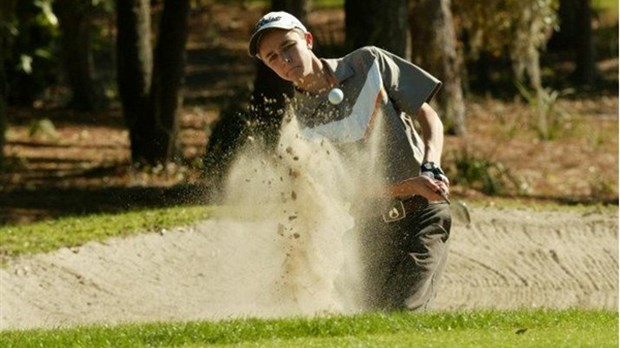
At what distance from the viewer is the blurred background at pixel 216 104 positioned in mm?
16172

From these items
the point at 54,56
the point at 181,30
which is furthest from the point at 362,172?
the point at 54,56

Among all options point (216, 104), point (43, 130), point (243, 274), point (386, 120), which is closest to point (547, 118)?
point (216, 104)

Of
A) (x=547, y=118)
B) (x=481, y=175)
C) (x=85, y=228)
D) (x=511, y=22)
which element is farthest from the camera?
(x=547, y=118)

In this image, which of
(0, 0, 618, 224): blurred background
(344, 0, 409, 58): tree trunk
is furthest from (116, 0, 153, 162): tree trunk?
(344, 0, 409, 58): tree trunk

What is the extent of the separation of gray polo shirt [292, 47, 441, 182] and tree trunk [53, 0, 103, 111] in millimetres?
14330

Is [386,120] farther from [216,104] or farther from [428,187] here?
[216,104]

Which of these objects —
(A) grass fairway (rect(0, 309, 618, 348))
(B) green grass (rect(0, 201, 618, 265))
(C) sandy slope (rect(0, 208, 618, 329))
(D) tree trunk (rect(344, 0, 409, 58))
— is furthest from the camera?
(D) tree trunk (rect(344, 0, 409, 58))

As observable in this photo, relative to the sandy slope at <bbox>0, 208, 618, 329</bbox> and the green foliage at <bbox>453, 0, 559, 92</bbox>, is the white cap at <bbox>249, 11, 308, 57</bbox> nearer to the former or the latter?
the sandy slope at <bbox>0, 208, 618, 329</bbox>

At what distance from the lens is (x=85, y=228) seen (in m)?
13.0

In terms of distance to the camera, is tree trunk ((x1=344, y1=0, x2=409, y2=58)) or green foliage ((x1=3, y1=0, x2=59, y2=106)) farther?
green foliage ((x1=3, y1=0, x2=59, y2=106))

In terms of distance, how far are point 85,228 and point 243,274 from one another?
6.26 feet

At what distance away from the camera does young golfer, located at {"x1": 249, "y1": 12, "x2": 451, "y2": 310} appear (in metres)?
8.02

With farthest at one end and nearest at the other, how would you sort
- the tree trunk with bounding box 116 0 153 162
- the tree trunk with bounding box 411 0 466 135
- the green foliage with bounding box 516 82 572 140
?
the green foliage with bounding box 516 82 572 140 < the tree trunk with bounding box 411 0 466 135 < the tree trunk with bounding box 116 0 153 162

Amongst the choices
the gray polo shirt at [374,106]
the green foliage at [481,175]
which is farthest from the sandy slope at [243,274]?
the green foliage at [481,175]
